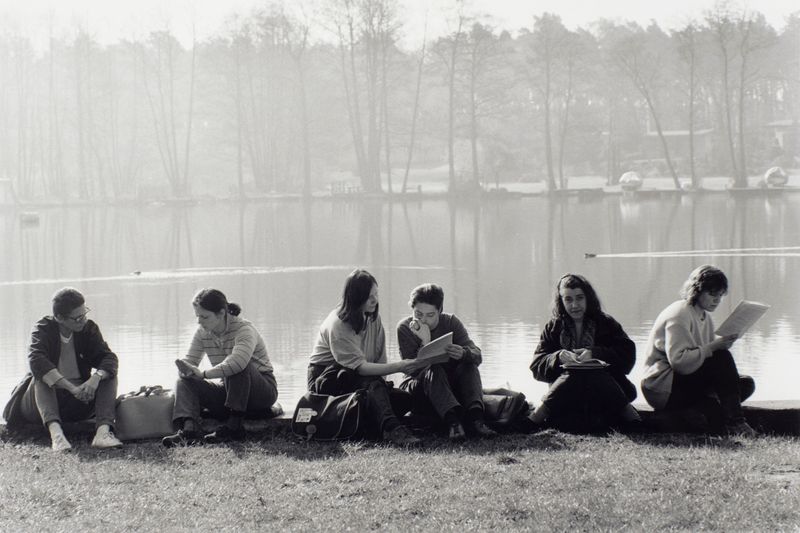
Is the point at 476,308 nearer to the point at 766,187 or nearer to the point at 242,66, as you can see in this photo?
the point at 766,187

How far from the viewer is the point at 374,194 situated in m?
56.7

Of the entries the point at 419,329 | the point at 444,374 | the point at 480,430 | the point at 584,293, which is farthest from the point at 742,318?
the point at 419,329

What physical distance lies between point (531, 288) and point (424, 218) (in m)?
22.7

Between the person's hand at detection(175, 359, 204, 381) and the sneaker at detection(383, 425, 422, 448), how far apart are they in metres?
1.06

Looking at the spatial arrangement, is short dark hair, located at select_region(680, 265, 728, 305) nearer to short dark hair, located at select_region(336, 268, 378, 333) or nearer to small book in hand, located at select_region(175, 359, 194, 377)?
short dark hair, located at select_region(336, 268, 378, 333)

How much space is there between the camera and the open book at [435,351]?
5984mm

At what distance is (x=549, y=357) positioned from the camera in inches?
242

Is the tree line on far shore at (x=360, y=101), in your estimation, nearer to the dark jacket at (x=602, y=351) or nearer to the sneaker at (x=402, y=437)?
the dark jacket at (x=602, y=351)

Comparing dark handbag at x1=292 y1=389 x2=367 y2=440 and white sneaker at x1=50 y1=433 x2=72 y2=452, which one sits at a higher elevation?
dark handbag at x1=292 y1=389 x2=367 y2=440

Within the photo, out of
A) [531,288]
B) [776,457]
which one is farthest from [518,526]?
[531,288]

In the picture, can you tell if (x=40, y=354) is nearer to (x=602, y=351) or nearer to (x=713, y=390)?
(x=602, y=351)

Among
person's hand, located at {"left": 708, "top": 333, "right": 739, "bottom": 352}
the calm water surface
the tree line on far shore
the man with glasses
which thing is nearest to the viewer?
person's hand, located at {"left": 708, "top": 333, "right": 739, "bottom": 352}

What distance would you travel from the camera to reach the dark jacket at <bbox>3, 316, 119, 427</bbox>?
6199mm

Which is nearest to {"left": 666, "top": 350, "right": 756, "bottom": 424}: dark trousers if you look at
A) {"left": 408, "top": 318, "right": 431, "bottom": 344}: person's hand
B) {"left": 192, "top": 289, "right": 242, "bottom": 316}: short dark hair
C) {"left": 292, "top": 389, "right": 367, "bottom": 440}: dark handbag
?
{"left": 408, "top": 318, "right": 431, "bottom": 344}: person's hand
